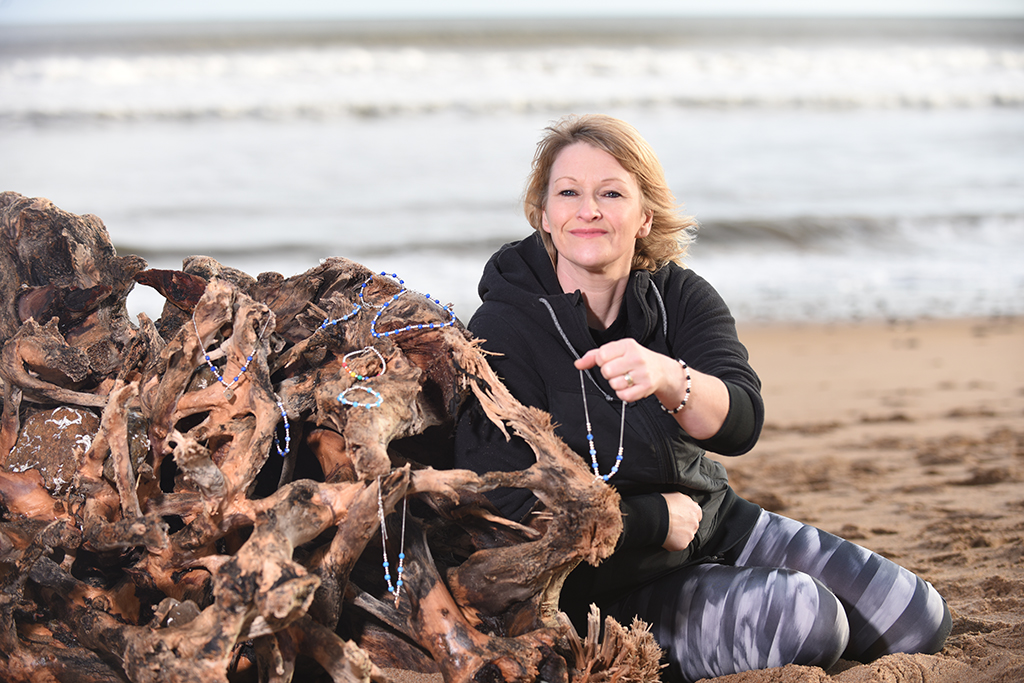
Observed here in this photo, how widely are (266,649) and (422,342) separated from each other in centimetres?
83

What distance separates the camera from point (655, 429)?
7.31 ft

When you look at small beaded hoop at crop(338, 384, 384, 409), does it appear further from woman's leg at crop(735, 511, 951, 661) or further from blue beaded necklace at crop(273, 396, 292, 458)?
woman's leg at crop(735, 511, 951, 661)

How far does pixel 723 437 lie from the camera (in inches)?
83.7

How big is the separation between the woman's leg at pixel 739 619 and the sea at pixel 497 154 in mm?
1459

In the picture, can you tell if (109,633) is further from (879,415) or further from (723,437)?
(879,415)

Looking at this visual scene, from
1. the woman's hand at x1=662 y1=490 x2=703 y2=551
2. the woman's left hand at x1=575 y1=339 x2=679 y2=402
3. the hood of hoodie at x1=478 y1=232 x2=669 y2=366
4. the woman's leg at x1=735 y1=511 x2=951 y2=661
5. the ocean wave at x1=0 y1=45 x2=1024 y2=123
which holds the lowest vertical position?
the woman's leg at x1=735 y1=511 x2=951 y2=661

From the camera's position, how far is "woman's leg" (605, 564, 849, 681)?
86.4 inches

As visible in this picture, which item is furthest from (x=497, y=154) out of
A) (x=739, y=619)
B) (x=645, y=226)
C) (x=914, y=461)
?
(x=739, y=619)

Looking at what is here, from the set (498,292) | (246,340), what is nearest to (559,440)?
(498,292)

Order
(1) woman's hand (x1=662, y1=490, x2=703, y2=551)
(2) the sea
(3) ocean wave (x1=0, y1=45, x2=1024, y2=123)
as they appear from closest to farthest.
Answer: (1) woman's hand (x1=662, y1=490, x2=703, y2=551), (2) the sea, (3) ocean wave (x1=0, y1=45, x2=1024, y2=123)

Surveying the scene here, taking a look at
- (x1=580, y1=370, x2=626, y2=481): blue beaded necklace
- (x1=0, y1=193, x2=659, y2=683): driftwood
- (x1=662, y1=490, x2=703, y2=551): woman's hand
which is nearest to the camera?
(x1=0, y1=193, x2=659, y2=683): driftwood

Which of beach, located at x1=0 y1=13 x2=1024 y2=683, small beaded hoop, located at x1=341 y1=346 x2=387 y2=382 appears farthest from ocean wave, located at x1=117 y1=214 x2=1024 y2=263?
small beaded hoop, located at x1=341 y1=346 x2=387 y2=382

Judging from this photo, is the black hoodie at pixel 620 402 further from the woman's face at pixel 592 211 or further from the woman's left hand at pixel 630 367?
the woman's left hand at pixel 630 367

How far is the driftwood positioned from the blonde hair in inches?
21.9
